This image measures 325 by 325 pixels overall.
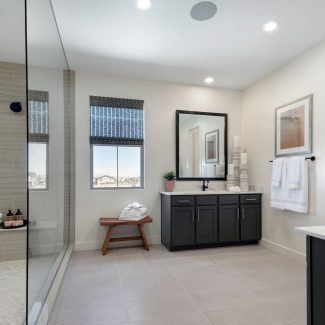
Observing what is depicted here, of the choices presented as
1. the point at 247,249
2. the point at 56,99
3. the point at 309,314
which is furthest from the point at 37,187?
the point at 247,249

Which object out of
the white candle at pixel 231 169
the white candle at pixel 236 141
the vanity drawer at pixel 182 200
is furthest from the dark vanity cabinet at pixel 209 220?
the white candle at pixel 236 141

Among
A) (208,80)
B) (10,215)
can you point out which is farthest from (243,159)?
(10,215)

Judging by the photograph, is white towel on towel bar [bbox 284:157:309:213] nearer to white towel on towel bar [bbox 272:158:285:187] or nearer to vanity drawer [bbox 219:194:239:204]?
white towel on towel bar [bbox 272:158:285:187]

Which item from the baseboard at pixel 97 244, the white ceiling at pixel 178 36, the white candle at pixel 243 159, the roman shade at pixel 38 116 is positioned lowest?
the baseboard at pixel 97 244

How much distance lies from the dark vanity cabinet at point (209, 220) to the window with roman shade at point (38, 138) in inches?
73.8

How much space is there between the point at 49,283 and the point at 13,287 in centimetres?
44

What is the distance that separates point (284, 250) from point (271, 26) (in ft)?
9.31

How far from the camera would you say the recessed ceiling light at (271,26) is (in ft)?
7.98

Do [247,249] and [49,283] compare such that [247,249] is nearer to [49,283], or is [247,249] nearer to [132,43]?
[49,283]

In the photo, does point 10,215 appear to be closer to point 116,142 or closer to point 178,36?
point 116,142

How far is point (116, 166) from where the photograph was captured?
12.4ft

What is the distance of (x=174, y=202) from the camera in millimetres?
3438

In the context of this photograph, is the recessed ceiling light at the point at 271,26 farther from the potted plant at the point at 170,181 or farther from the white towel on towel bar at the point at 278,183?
the potted plant at the point at 170,181

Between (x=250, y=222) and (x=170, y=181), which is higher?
(x=170, y=181)
